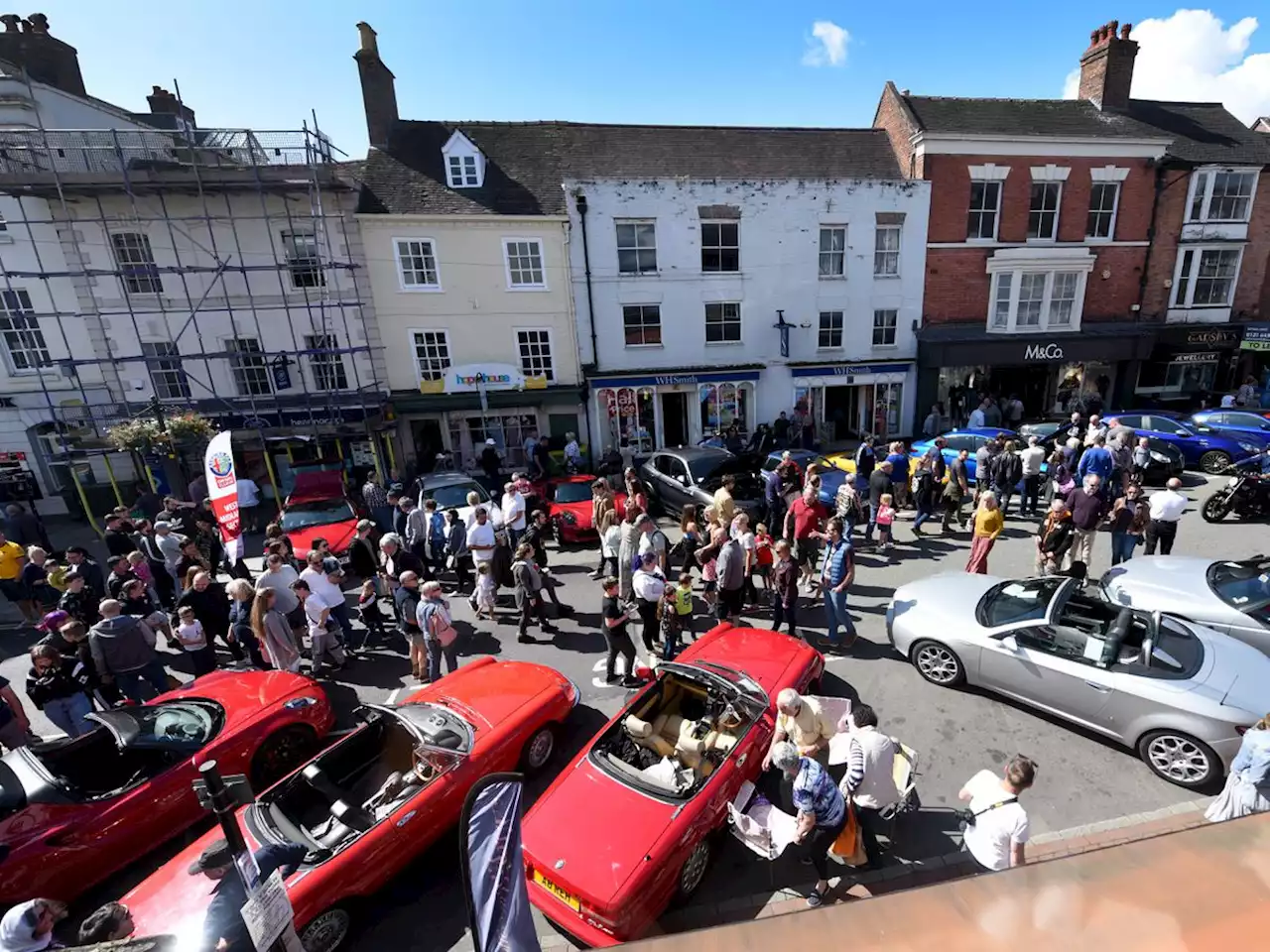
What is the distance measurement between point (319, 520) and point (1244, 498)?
57.3 ft

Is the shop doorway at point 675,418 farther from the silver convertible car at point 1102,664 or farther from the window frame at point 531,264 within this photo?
the silver convertible car at point 1102,664

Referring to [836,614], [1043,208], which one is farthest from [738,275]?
[836,614]

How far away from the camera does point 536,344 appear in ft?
56.4

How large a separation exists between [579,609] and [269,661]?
4249 millimetres

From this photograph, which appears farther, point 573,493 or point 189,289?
point 189,289

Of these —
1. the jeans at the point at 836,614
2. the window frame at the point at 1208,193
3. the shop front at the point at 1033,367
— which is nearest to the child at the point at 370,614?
the jeans at the point at 836,614

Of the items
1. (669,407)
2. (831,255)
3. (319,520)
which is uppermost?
(831,255)

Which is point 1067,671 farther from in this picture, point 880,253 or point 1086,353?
point 1086,353

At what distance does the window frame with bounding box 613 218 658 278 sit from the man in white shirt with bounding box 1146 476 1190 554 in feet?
43.1

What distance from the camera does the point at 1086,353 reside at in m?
18.5

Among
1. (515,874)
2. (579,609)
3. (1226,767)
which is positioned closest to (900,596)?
(1226,767)

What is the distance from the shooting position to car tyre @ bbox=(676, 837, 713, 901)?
4.17m

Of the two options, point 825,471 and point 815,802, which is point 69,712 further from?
point 825,471

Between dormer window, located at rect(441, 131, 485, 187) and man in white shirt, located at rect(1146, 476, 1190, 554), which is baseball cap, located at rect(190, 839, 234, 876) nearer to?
man in white shirt, located at rect(1146, 476, 1190, 554)
